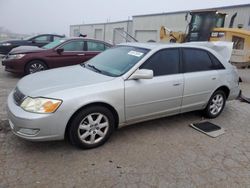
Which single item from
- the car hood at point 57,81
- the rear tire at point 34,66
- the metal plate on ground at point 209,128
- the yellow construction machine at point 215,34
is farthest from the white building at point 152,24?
the car hood at point 57,81

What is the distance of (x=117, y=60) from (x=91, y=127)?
126 cm

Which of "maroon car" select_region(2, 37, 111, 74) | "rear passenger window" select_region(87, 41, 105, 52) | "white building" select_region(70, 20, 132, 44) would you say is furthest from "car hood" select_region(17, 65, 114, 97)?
"white building" select_region(70, 20, 132, 44)

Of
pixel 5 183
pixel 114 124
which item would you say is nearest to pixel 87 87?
pixel 114 124

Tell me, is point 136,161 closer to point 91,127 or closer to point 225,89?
point 91,127

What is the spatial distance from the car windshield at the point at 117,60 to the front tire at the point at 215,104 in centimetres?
180

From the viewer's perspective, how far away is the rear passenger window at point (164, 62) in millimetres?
3595

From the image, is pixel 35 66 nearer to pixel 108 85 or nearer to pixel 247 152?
pixel 108 85

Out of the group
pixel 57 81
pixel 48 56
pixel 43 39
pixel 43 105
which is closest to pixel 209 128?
pixel 57 81

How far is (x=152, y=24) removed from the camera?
24234 millimetres

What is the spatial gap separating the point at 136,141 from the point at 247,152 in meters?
1.65

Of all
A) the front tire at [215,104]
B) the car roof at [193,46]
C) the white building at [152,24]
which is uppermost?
the white building at [152,24]

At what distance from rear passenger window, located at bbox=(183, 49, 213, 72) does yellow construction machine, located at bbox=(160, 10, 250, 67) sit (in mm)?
6229

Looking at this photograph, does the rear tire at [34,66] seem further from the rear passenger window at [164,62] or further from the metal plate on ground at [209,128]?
the metal plate on ground at [209,128]

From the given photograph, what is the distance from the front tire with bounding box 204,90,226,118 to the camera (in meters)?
4.50
